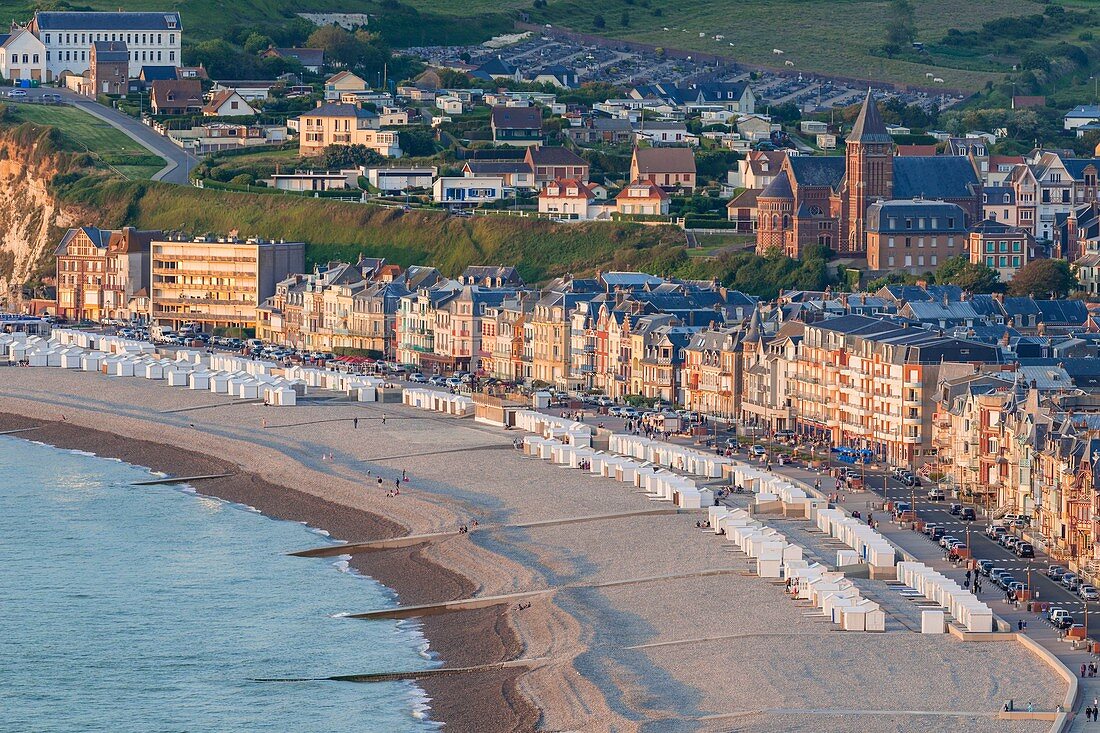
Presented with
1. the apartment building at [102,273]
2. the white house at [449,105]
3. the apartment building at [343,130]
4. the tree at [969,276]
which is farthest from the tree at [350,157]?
the tree at [969,276]

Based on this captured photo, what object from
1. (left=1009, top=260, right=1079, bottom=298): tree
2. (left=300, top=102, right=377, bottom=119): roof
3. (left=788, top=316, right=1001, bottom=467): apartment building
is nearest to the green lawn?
(left=300, top=102, right=377, bottom=119): roof

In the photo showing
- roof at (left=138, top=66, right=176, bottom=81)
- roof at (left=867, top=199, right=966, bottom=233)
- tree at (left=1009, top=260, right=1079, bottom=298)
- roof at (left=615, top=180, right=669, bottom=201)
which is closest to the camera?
tree at (left=1009, top=260, right=1079, bottom=298)

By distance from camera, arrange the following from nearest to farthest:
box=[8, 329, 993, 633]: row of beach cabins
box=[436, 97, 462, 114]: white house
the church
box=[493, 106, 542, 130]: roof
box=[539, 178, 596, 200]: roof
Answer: box=[8, 329, 993, 633]: row of beach cabins
the church
box=[539, 178, 596, 200]: roof
box=[493, 106, 542, 130]: roof
box=[436, 97, 462, 114]: white house

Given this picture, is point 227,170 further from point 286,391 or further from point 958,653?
point 958,653

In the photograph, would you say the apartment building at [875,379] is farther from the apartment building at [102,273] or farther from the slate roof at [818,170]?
the apartment building at [102,273]

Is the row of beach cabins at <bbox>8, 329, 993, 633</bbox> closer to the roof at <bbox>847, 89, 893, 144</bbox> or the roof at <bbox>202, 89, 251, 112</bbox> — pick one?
the roof at <bbox>847, 89, 893, 144</bbox>

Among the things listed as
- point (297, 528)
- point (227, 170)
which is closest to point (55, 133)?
point (227, 170)
